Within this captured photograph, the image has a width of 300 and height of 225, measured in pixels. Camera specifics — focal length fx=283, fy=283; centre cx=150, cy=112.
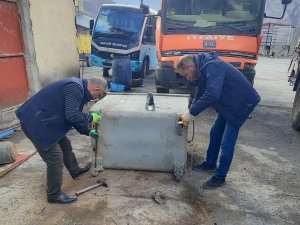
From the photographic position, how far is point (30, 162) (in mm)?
4352

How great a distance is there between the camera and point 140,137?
3824 mm

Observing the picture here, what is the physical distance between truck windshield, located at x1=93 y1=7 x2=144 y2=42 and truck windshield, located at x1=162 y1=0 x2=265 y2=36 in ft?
12.4

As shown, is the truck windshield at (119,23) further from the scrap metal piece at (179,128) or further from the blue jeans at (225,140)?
the scrap metal piece at (179,128)

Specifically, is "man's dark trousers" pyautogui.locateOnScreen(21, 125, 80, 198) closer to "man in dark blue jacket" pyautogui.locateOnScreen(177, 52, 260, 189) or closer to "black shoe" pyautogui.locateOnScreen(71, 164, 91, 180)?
"black shoe" pyautogui.locateOnScreen(71, 164, 91, 180)

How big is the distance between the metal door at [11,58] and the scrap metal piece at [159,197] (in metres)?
3.94

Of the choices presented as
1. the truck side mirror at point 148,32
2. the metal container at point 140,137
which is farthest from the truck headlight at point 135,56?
the metal container at point 140,137

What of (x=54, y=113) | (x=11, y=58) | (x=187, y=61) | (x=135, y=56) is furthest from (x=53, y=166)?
(x=135, y=56)

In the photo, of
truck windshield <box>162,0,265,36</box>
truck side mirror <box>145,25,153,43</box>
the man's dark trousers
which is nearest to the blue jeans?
the man's dark trousers

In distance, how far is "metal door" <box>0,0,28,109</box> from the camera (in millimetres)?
5602

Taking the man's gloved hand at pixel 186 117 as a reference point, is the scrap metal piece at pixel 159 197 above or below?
below

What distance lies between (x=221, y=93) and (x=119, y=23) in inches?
315

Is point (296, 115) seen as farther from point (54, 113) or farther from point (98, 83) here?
point (54, 113)

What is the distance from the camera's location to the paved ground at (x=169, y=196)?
3.13 metres

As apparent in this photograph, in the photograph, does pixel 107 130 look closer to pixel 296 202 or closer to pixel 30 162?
pixel 30 162
